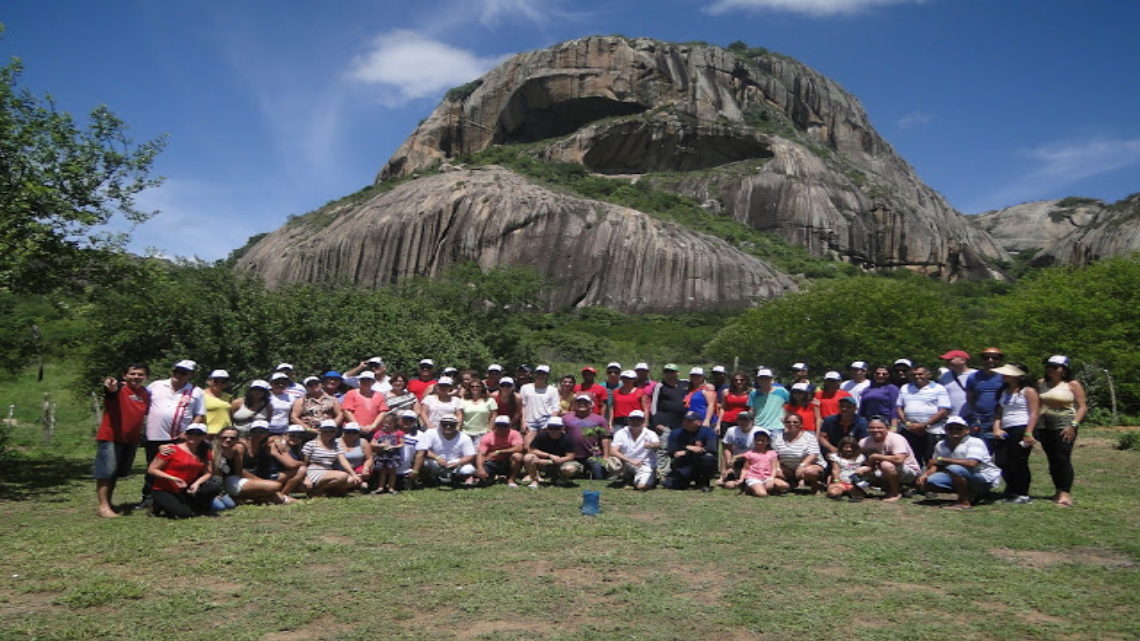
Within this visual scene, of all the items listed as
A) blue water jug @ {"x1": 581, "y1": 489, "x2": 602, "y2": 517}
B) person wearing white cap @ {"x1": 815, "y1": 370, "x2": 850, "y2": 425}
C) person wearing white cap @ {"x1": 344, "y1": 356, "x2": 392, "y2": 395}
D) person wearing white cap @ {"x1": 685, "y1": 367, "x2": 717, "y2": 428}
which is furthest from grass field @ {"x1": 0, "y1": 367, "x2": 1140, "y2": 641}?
person wearing white cap @ {"x1": 344, "y1": 356, "x2": 392, "y2": 395}

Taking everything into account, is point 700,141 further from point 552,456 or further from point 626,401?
point 552,456

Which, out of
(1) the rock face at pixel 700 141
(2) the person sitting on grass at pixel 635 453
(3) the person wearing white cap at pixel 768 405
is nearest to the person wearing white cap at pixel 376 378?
(2) the person sitting on grass at pixel 635 453

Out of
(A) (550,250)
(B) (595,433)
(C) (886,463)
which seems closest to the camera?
(C) (886,463)

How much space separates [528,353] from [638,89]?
7647cm

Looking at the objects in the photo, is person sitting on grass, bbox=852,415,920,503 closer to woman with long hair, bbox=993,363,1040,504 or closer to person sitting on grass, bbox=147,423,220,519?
woman with long hair, bbox=993,363,1040,504

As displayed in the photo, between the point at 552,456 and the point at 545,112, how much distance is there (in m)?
99.3

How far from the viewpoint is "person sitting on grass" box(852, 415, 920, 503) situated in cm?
1038

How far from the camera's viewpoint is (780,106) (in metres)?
120

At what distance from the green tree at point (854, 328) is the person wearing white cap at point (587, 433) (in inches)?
908

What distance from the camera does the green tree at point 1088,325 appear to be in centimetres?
2553

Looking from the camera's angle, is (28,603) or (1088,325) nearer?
(28,603)

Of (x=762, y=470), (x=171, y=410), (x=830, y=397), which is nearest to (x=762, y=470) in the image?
(x=762, y=470)

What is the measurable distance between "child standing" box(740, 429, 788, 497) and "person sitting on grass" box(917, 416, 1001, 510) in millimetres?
1924

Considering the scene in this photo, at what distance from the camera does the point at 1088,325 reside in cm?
2741
